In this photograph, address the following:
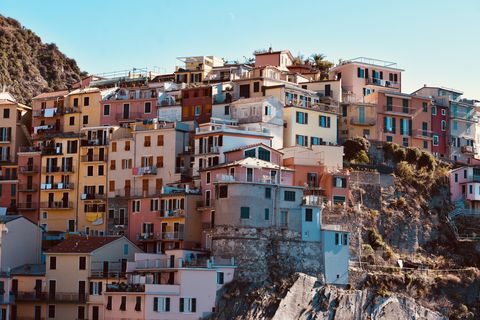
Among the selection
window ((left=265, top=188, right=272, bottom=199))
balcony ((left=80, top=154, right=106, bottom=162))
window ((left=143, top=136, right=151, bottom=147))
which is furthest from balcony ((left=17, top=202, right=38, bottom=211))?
window ((left=265, top=188, right=272, bottom=199))

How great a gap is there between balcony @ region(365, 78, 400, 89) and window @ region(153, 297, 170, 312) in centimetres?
3829

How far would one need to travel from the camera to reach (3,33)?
140375 mm

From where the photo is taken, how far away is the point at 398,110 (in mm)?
107500

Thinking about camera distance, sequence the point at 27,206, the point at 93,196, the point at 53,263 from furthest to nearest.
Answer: the point at 27,206 < the point at 93,196 < the point at 53,263

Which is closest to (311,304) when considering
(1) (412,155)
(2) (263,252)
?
(2) (263,252)

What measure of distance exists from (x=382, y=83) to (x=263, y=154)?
1000 inches

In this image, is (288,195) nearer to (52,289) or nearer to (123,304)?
(123,304)

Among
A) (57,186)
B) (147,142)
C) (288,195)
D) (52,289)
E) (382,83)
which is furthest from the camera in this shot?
(382,83)

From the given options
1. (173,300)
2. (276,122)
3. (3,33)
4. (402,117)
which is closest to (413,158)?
(402,117)

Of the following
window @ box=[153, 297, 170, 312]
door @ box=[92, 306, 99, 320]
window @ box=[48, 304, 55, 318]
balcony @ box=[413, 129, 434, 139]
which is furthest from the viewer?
balcony @ box=[413, 129, 434, 139]

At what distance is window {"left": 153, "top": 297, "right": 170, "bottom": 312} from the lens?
265 ft

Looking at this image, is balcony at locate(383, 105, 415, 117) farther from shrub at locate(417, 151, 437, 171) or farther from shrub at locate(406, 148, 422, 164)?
shrub at locate(417, 151, 437, 171)

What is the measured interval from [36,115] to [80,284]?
86.7 ft

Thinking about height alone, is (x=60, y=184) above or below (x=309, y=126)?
below
